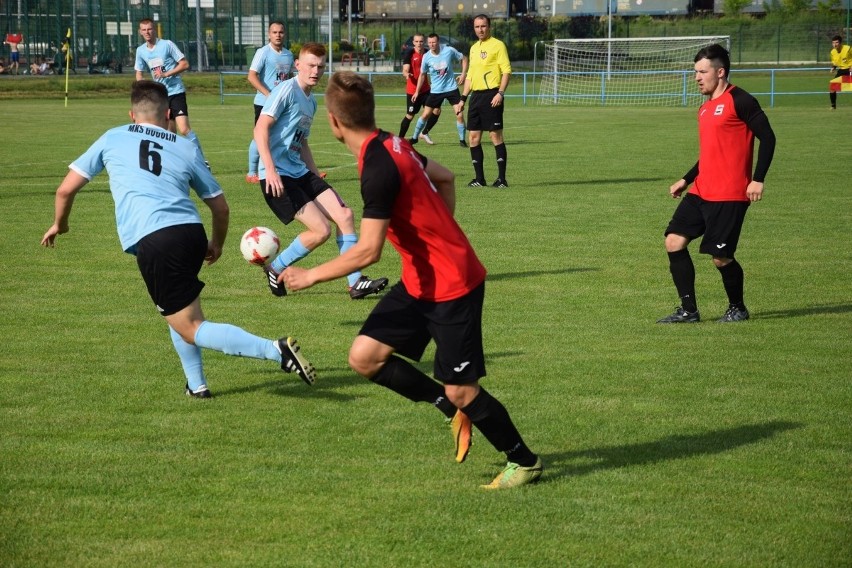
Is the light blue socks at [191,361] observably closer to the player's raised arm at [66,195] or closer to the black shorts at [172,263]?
the black shorts at [172,263]

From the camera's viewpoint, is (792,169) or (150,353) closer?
(150,353)

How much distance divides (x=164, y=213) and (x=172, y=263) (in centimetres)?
29

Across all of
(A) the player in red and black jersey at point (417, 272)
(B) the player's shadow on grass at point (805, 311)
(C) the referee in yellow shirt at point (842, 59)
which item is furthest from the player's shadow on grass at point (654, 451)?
(C) the referee in yellow shirt at point (842, 59)

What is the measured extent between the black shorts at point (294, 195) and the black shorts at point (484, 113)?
7.66 m

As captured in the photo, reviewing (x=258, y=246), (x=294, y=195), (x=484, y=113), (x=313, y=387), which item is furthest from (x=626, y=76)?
(x=313, y=387)

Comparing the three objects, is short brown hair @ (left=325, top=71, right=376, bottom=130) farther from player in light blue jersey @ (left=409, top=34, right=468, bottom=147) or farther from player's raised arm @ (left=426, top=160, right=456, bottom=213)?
player in light blue jersey @ (left=409, top=34, right=468, bottom=147)

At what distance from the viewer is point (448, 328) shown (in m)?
4.79

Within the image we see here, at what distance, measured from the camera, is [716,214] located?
8.55 meters

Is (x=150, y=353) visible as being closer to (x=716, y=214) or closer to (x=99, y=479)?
(x=99, y=479)

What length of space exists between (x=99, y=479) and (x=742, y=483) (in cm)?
294

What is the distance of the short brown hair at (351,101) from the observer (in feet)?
15.2

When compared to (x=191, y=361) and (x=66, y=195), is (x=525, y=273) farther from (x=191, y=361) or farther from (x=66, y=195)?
(x=66, y=195)

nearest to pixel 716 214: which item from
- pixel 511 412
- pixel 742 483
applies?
pixel 511 412

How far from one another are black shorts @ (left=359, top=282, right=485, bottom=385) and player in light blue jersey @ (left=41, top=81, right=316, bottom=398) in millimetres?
1196
